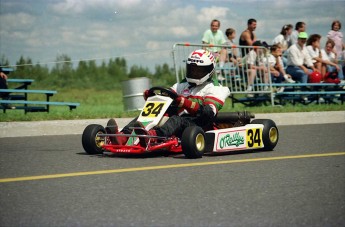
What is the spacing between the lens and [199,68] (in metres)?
9.29

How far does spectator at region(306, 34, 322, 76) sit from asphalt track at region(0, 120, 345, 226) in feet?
31.0

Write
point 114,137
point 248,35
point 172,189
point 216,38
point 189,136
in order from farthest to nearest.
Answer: point 248,35
point 216,38
point 114,137
point 189,136
point 172,189

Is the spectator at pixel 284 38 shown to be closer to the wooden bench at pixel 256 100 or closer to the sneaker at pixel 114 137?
the wooden bench at pixel 256 100

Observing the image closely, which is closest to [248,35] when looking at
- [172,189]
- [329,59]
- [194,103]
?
[329,59]

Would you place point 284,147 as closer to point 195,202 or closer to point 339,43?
point 195,202

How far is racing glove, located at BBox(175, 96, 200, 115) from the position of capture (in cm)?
857

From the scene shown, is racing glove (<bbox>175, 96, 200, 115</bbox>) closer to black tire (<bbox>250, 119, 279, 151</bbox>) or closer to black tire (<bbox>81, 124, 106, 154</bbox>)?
black tire (<bbox>81, 124, 106, 154</bbox>)

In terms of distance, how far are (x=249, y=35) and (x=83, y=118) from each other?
18.2 feet

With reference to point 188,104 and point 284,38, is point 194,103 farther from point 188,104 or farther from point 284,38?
point 284,38

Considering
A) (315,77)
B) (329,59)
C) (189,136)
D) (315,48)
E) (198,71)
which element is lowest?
(189,136)

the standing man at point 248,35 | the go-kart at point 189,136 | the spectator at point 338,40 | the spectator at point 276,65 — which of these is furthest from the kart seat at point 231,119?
the spectator at point 338,40

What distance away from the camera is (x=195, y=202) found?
5.53 m

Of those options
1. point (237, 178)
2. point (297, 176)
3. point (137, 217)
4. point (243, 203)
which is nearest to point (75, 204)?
point (137, 217)

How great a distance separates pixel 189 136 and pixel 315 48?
37.0ft
